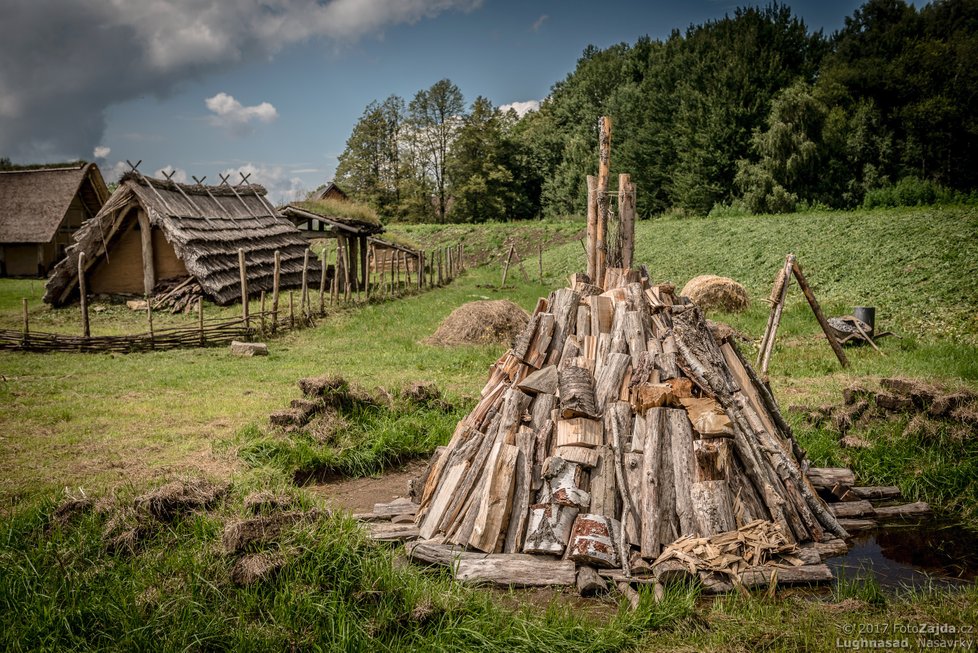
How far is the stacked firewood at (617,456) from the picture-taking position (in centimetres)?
507

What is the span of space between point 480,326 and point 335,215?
18.1 metres

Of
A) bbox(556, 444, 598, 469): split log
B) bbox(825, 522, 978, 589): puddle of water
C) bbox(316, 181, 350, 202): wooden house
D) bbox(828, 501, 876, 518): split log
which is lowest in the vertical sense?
bbox(825, 522, 978, 589): puddle of water

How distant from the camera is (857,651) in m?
3.85

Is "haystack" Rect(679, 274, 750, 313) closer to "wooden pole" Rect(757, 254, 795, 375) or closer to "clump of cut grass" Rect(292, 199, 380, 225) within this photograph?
"wooden pole" Rect(757, 254, 795, 375)

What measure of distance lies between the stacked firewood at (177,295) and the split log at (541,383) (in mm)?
17781

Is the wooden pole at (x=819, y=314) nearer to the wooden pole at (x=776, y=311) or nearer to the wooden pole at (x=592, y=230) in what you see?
the wooden pole at (x=776, y=311)

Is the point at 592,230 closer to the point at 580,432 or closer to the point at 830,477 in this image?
the point at 580,432

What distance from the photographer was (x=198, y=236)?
22188 mm

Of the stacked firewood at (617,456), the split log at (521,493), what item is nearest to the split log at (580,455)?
the stacked firewood at (617,456)

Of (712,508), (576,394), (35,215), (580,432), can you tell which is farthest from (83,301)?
(35,215)

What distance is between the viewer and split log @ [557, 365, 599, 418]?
5.59 m

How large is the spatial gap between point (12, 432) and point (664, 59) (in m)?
55.8

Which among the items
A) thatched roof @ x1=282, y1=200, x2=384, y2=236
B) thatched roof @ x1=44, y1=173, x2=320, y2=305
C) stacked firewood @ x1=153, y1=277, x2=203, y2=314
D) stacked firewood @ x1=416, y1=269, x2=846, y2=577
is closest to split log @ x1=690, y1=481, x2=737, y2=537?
stacked firewood @ x1=416, y1=269, x2=846, y2=577

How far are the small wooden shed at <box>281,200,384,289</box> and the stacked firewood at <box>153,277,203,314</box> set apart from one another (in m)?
5.19
